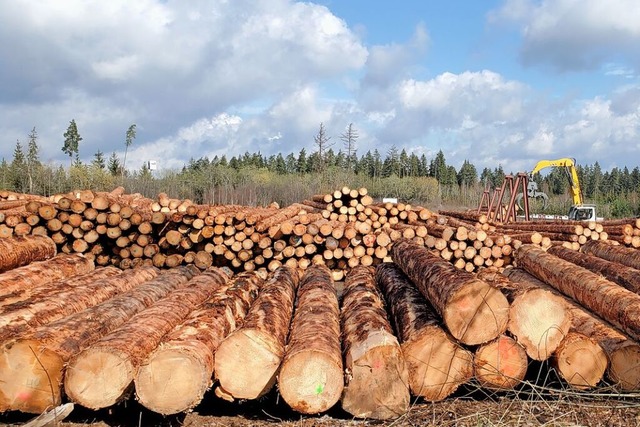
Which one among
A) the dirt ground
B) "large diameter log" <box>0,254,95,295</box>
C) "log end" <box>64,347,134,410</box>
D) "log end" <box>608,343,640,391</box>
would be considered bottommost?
the dirt ground

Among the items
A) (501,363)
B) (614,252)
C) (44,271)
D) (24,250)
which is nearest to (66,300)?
(44,271)

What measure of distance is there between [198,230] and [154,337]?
176 inches

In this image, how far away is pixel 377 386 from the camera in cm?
499

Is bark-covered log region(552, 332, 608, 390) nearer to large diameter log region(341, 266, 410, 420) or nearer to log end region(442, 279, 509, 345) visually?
log end region(442, 279, 509, 345)

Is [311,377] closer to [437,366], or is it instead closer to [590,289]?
[437,366]

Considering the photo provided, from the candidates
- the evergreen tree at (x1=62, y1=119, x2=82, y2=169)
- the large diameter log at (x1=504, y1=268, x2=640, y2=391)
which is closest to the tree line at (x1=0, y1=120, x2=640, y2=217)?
the evergreen tree at (x1=62, y1=119, x2=82, y2=169)

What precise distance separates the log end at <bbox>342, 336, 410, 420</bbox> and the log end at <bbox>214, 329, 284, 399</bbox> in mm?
720

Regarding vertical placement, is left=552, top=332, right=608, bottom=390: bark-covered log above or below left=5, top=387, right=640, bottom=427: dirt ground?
above

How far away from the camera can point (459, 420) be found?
Result: 4789 mm

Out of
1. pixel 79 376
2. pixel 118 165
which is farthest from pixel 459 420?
pixel 118 165

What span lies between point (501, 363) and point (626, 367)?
1.23 meters

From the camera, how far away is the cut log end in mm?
4871

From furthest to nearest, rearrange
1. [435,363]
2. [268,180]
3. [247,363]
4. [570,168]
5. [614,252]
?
[268,180]
[570,168]
[614,252]
[435,363]
[247,363]

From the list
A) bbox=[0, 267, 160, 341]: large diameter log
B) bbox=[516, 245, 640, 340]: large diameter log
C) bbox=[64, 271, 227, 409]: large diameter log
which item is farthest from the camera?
bbox=[516, 245, 640, 340]: large diameter log
